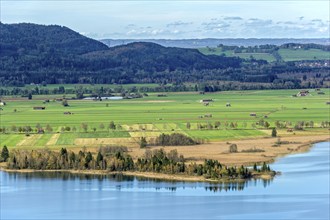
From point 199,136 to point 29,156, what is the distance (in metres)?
16.3

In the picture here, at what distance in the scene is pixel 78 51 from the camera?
637 ft

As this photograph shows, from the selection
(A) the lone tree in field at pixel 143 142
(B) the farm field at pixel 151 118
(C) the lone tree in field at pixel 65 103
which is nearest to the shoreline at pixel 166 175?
(B) the farm field at pixel 151 118

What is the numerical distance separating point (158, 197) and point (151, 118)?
35.6 meters

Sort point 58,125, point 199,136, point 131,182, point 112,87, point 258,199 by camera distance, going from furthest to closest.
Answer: point 112,87
point 58,125
point 199,136
point 131,182
point 258,199

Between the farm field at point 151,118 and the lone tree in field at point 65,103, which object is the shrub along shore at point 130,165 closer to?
the farm field at point 151,118

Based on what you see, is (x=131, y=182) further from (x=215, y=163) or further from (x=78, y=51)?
(x=78, y=51)

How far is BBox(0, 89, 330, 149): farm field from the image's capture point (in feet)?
223

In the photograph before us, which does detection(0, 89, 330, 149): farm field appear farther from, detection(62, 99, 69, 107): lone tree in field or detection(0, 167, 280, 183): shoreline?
detection(0, 167, 280, 183): shoreline

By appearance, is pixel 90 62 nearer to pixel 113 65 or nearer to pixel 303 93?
pixel 113 65

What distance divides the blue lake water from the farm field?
1249 centimetres

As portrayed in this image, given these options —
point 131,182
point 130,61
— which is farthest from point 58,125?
point 130,61

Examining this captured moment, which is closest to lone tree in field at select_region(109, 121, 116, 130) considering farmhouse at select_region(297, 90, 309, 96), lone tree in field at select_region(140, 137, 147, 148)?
lone tree in field at select_region(140, 137, 147, 148)

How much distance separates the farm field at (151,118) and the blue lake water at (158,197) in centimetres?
1249

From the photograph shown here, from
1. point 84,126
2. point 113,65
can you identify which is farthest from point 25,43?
point 84,126
